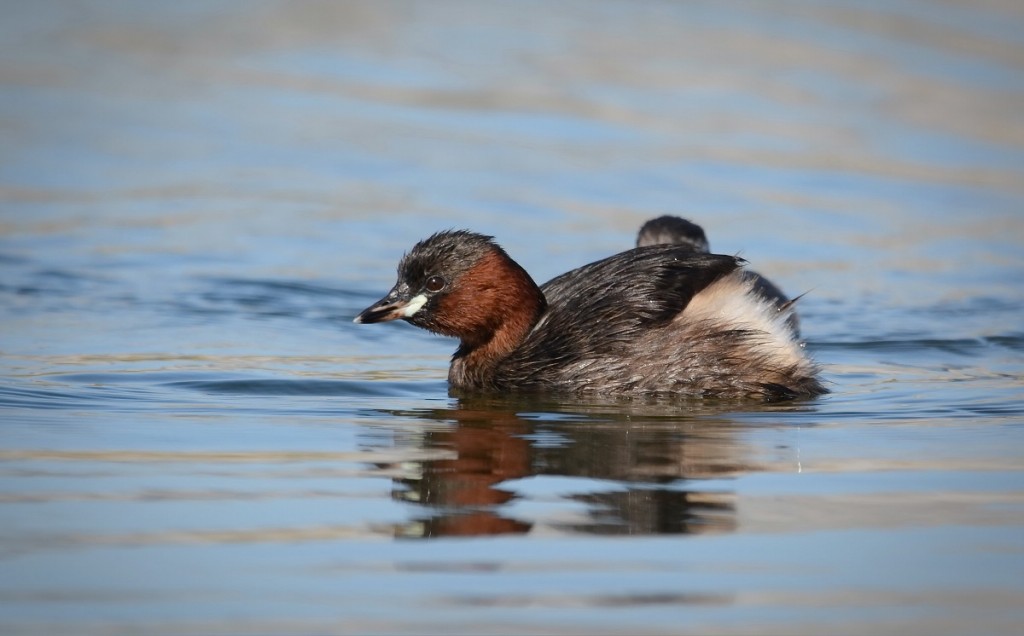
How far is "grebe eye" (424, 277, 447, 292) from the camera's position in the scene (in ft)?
26.2

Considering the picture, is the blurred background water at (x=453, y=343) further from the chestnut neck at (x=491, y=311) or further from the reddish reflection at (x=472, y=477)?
the chestnut neck at (x=491, y=311)

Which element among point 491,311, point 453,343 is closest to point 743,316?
point 491,311

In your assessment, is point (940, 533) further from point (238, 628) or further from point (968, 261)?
point (968, 261)

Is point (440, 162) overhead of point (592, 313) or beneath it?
overhead

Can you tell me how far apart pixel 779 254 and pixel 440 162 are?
398cm

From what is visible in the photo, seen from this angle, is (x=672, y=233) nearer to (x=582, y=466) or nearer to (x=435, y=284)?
(x=435, y=284)

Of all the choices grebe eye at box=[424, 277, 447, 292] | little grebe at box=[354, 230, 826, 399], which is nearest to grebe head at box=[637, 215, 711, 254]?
little grebe at box=[354, 230, 826, 399]

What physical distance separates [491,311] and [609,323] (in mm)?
633

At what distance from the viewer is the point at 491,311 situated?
801cm

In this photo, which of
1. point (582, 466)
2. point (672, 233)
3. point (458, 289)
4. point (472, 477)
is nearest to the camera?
point (472, 477)

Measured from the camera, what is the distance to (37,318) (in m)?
9.48

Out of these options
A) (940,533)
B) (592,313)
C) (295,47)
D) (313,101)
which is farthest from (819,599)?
(295,47)

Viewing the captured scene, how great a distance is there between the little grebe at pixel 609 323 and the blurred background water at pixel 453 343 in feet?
0.71

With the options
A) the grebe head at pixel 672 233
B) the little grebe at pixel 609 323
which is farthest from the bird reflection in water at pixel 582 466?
the grebe head at pixel 672 233
